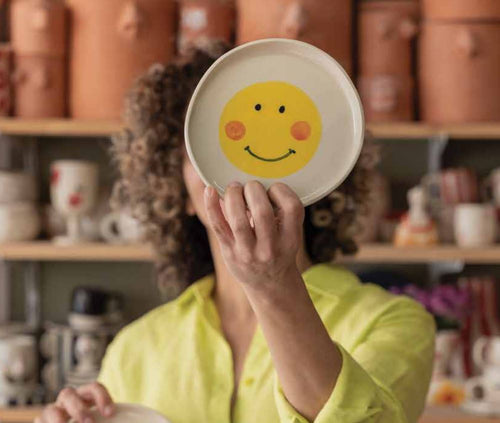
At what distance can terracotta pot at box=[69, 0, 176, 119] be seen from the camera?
2115 millimetres

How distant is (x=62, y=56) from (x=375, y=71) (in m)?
0.71

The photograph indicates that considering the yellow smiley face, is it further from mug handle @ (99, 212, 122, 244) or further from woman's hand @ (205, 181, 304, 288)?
mug handle @ (99, 212, 122, 244)

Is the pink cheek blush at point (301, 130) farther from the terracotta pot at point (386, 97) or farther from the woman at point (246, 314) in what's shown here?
the terracotta pot at point (386, 97)

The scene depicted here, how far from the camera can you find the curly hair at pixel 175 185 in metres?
1.32

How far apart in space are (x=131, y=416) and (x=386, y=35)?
1.35 m

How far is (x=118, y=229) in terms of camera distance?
87.4 inches

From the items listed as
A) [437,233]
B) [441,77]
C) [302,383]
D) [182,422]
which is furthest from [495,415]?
[302,383]

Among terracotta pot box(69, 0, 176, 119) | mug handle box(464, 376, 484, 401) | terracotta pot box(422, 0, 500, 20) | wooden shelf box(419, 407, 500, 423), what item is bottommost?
wooden shelf box(419, 407, 500, 423)

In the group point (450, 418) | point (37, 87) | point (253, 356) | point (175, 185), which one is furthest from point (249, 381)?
point (37, 87)

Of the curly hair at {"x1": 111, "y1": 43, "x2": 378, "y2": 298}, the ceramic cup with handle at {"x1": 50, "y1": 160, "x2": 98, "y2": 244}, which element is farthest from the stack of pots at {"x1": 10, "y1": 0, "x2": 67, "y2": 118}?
the curly hair at {"x1": 111, "y1": 43, "x2": 378, "y2": 298}

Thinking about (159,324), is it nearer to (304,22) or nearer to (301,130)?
(301,130)

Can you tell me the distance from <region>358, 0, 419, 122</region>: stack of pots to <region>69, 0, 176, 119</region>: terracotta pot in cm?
43

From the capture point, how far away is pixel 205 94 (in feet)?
2.58

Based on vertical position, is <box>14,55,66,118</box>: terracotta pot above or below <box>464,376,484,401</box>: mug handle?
above
